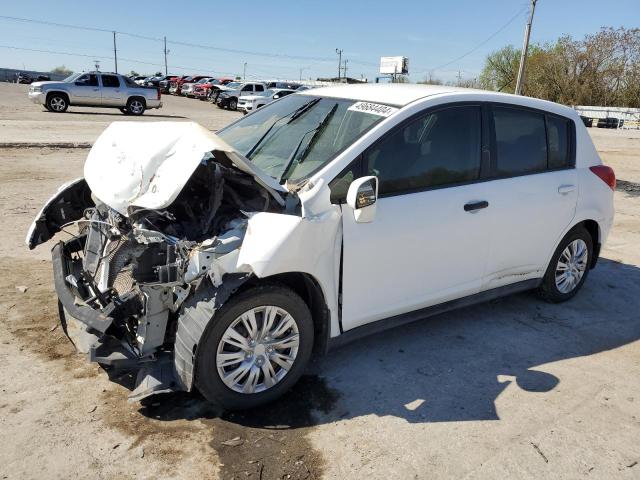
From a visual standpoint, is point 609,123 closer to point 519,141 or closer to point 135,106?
point 135,106

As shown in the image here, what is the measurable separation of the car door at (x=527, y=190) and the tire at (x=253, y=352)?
173 cm

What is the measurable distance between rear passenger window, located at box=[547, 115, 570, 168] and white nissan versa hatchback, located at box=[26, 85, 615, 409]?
0.11m

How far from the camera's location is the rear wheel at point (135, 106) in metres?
25.0

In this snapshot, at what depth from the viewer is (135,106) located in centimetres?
2517

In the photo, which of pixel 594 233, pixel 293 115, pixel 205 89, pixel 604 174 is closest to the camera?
pixel 293 115

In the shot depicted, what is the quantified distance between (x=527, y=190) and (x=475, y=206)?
2.18 feet

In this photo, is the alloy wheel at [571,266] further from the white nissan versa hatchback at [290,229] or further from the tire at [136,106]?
the tire at [136,106]

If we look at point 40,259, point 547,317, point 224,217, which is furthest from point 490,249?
point 40,259

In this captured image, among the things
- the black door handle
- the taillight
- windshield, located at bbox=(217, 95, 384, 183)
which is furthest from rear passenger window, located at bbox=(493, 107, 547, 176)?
windshield, located at bbox=(217, 95, 384, 183)

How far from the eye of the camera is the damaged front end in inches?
118

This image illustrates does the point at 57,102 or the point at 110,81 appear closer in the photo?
the point at 57,102

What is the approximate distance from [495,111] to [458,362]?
193cm

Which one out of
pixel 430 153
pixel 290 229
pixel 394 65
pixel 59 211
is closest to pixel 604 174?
pixel 430 153

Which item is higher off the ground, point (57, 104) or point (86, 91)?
point (86, 91)
